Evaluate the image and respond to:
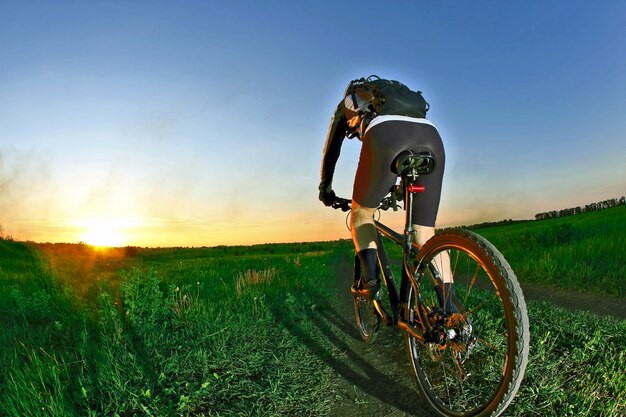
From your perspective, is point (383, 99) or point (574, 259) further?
point (574, 259)

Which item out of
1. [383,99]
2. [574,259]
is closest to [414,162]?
[383,99]

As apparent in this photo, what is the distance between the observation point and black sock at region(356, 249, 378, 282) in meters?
3.87

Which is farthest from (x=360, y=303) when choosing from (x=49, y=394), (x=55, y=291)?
(x=55, y=291)

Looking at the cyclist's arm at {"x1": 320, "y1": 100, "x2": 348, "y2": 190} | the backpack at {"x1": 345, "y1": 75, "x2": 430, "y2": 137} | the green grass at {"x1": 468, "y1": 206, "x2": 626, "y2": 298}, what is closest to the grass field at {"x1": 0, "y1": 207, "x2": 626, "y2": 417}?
the cyclist's arm at {"x1": 320, "y1": 100, "x2": 348, "y2": 190}

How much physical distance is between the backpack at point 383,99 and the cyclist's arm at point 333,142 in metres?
0.26

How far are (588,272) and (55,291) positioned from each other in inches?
385

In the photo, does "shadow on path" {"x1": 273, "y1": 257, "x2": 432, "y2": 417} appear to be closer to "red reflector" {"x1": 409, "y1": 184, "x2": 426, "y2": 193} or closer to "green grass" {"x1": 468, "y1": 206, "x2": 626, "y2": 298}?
"red reflector" {"x1": 409, "y1": 184, "x2": 426, "y2": 193}

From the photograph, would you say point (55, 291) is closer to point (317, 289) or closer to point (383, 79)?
point (317, 289)

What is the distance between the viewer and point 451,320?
2.72 m

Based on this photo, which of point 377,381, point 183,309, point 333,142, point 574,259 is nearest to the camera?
point 377,381

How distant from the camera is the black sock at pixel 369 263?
3.87 m

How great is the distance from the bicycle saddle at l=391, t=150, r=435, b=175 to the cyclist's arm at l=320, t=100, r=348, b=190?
938mm

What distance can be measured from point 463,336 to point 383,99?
195 cm

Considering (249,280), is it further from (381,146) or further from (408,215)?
(381,146)
